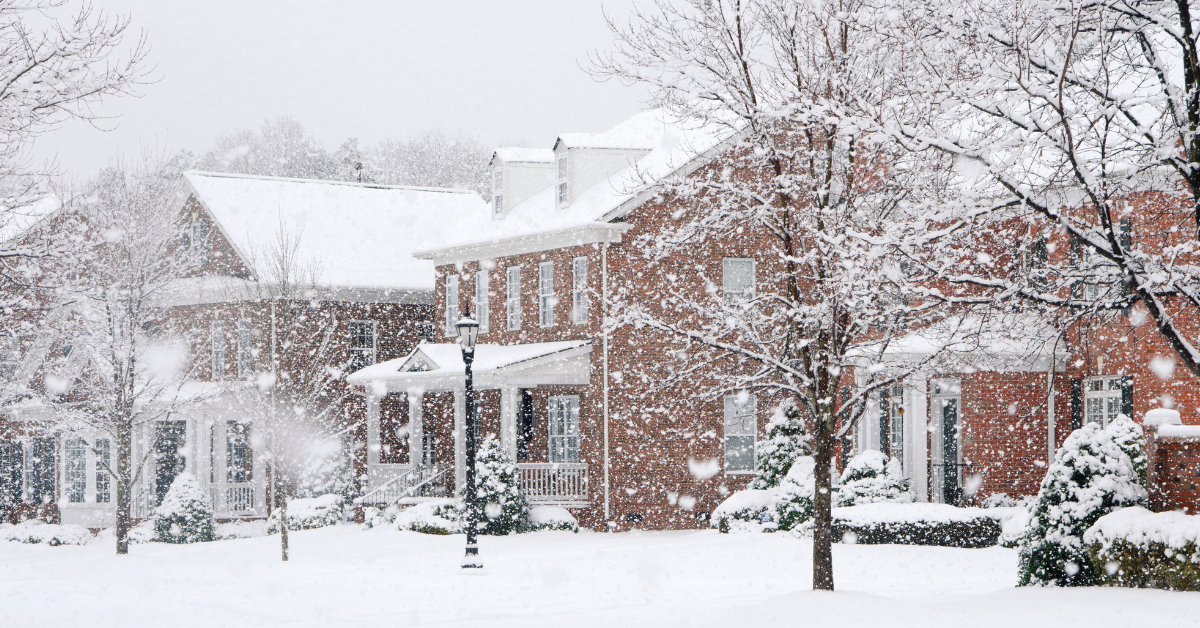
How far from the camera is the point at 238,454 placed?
32844 mm

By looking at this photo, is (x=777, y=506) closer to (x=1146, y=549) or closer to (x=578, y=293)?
(x=578, y=293)

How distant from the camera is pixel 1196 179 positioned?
969 centimetres

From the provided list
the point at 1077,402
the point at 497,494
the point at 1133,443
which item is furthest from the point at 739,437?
the point at 1133,443

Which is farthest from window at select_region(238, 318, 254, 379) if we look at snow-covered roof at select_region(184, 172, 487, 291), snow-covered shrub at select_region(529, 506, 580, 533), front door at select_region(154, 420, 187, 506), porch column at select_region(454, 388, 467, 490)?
snow-covered shrub at select_region(529, 506, 580, 533)

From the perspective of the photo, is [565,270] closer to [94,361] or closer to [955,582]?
[94,361]

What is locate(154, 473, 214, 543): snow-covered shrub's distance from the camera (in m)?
27.5

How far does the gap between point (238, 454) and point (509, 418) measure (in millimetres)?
10262

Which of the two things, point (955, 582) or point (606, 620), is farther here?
point (955, 582)

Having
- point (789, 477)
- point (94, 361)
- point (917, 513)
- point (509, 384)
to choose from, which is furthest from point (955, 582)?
point (94, 361)

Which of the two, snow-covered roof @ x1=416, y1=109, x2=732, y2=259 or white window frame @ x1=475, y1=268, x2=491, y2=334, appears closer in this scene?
snow-covered roof @ x1=416, y1=109, x2=732, y2=259

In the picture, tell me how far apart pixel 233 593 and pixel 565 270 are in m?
12.2

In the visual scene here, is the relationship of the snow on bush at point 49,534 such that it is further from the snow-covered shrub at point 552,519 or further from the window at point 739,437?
the window at point 739,437

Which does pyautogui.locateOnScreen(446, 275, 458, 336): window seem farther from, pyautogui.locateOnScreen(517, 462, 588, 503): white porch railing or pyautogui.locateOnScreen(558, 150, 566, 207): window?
pyautogui.locateOnScreen(517, 462, 588, 503): white porch railing

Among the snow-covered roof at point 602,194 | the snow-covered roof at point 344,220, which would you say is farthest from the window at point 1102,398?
the snow-covered roof at point 344,220
